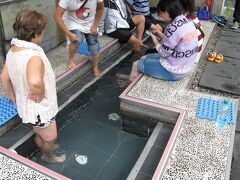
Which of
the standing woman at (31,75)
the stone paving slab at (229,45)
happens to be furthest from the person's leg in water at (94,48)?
the stone paving slab at (229,45)

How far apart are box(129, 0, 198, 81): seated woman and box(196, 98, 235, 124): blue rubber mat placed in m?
0.51

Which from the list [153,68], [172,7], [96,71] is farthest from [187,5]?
[96,71]

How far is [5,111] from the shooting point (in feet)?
11.0

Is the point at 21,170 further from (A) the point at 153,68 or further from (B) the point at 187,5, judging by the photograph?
(B) the point at 187,5

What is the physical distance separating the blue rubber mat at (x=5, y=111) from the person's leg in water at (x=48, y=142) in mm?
413

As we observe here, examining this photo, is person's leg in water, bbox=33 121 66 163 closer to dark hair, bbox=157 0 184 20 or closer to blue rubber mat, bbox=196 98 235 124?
blue rubber mat, bbox=196 98 235 124

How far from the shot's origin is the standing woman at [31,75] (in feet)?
7.45

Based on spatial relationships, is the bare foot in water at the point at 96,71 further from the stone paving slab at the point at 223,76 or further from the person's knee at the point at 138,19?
the stone paving slab at the point at 223,76

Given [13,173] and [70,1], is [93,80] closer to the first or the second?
[70,1]

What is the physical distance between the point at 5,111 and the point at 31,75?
135 centimetres

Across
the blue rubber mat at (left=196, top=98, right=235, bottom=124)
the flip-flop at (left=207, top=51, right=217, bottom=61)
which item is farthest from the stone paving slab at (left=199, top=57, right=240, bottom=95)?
the blue rubber mat at (left=196, top=98, right=235, bottom=124)

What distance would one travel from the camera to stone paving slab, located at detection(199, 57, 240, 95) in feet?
13.8

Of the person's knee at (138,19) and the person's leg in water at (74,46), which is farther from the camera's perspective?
the person's knee at (138,19)

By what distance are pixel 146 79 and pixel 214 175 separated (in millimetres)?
1861
